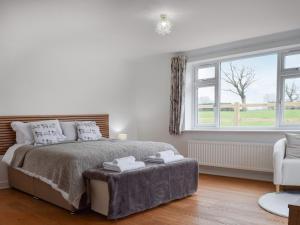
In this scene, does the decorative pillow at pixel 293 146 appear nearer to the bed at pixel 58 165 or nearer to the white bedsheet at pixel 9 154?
the bed at pixel 58 165

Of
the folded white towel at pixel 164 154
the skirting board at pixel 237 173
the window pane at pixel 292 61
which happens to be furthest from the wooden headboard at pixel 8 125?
the window pane at pixel 292 61

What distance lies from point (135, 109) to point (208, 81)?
1.83 m

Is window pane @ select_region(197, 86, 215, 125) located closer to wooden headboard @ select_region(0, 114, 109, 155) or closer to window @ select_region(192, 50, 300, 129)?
window @ select_region(192, 50, 300, 129)

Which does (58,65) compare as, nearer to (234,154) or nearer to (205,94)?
(205,94)

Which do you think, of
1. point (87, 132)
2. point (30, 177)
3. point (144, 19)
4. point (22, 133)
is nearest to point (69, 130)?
point (87, 132)

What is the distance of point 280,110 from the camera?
14.5 ft

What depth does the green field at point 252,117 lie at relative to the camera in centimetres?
436

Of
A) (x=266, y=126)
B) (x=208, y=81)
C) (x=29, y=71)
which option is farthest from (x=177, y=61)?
(x=29, y=71)

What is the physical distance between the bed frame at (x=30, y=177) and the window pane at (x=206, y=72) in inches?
85.4

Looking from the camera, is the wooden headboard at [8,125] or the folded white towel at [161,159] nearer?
the folded white towel at [161,159]

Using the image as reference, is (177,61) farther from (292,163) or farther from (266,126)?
(292,163)

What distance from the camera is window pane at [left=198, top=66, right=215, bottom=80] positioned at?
5.28 metres

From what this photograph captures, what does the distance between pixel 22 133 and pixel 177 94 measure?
2822mm

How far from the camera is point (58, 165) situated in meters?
3.11
